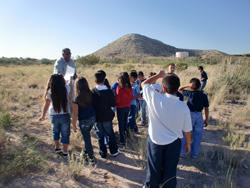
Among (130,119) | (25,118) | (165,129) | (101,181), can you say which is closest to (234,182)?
(165,129)

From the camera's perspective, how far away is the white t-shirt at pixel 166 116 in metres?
1.94

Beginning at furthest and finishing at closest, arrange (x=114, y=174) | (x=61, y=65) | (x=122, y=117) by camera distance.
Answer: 1. (x=61, y=65)
2. (x=122, y=117)
3. (x=114, y=174)

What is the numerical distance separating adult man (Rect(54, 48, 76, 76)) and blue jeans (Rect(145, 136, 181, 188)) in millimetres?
2889

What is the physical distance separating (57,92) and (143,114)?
269 centimetres

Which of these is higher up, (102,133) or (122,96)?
(122,96)

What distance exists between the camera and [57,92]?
293 cm

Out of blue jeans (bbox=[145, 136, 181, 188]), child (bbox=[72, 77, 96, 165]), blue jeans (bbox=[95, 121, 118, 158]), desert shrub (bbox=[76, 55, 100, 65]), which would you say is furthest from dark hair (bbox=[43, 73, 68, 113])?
desert shrub (bbox=[76, 55, 100, 65])

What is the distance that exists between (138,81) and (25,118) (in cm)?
371

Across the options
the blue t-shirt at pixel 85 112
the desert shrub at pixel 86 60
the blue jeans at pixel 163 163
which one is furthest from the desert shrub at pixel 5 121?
the desert shrub at pixel 86 60

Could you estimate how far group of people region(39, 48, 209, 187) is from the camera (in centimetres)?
198

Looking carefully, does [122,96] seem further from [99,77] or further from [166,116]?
[166,116]

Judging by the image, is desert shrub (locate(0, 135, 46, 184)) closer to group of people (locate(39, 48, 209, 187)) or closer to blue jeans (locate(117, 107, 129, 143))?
group of people (locate(39, 48, 209, 187))

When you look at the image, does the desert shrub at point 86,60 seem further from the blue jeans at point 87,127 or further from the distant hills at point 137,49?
the distant hills at point 137,49

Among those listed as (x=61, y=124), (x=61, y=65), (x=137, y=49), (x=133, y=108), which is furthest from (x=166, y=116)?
(x=137, y=49)
